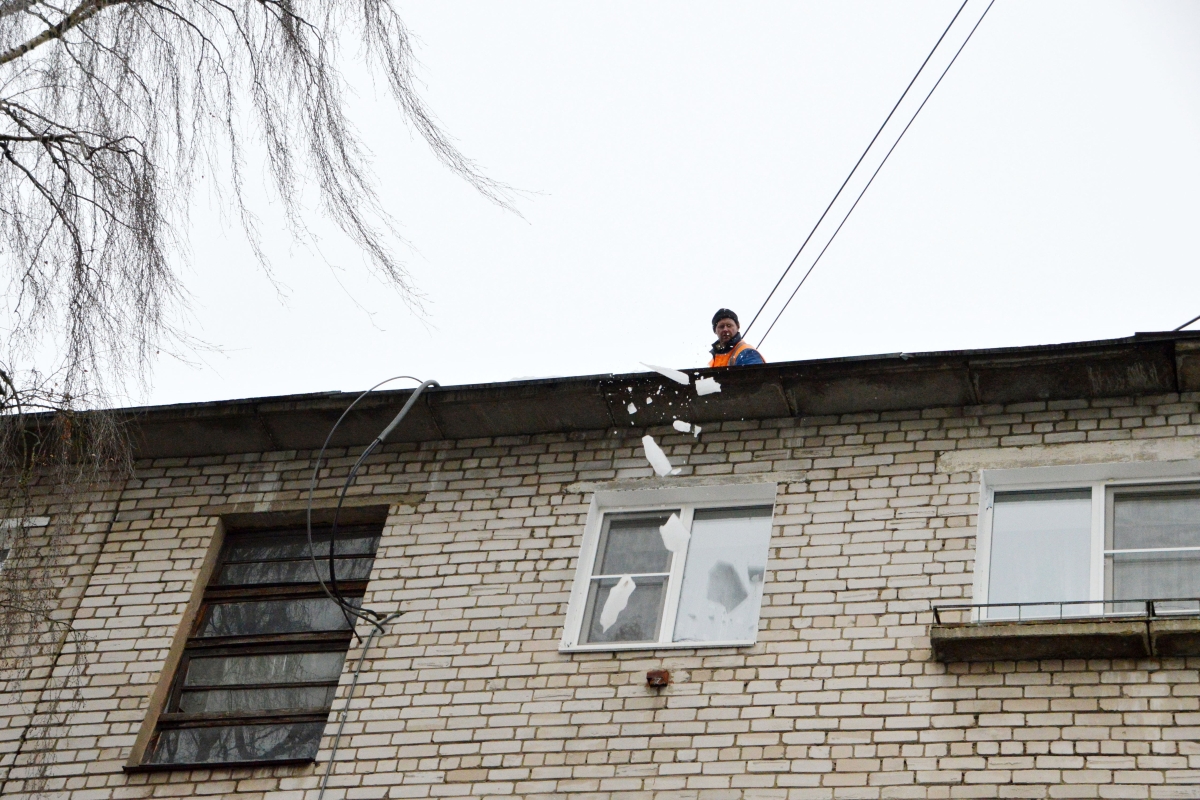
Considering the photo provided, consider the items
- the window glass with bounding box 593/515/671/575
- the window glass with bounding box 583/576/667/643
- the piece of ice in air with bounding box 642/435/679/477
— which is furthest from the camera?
the piece of ice in air with bounding box 642/435/679/477

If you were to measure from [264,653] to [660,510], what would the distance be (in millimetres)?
2608

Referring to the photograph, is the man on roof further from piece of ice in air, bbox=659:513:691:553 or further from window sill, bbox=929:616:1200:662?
window sill, bbox=929:616:1200:662

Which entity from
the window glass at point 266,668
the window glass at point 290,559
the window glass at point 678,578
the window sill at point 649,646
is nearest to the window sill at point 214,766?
the window glass at point 266,668

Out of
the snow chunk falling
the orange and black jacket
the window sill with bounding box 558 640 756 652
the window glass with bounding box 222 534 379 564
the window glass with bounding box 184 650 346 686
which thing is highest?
the orange and black jacket

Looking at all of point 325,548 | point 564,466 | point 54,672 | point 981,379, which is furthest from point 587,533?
point 54,672

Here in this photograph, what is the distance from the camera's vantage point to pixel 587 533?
32.4ft

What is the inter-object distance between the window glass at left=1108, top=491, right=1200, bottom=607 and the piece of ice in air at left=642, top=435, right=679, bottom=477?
8.64 ft

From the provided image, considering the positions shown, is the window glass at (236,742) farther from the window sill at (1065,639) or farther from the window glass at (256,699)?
the window sill at (1065,639)

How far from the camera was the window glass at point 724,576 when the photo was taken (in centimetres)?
928

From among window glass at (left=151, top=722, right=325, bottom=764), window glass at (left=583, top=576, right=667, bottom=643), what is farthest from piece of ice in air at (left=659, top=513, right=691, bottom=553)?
window glass at (left=151, top=722, right=325, bottom=764)

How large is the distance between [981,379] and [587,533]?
253 cm

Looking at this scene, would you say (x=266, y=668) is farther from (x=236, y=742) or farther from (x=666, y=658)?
(x=666, y=658)

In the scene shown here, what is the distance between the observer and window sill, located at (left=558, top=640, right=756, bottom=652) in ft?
29.4

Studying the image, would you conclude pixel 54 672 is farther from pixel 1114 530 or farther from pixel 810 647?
pixel 1114 530
